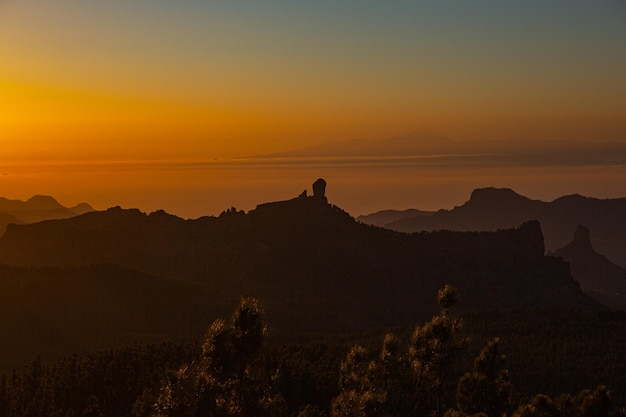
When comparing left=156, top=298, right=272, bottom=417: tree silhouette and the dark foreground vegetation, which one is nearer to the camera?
left=156, top=298, right=272, bottom=417: tree silhouette

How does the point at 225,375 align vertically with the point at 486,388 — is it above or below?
above

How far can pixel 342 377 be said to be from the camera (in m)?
A: 65.9

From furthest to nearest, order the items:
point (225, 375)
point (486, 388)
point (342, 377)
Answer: point (342, 377), point (486, 388), point (225, 375)

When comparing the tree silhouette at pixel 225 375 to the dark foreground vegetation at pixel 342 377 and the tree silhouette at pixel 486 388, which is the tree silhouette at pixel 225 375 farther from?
the tree silhouette at pixel 486 388

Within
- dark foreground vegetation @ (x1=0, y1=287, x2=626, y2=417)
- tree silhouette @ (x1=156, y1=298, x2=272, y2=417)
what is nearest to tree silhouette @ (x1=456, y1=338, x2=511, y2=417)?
dark foreground vegetation @ (x1=0, y1=287, x2=626, y2=417)

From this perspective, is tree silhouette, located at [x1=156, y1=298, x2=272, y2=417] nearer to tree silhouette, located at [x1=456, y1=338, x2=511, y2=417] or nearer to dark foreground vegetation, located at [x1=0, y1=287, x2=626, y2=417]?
dark foreground vegetation, located at [x1=0, y1=287, x2=626, y2=417]

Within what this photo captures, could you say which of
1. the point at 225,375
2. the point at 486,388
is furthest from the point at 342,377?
the point at 225,375

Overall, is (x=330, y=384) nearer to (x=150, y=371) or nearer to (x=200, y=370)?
(x=150, y=371)

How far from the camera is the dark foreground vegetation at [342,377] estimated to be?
1925 inches

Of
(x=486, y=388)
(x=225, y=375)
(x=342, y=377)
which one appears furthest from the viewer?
(x=342, y=377)

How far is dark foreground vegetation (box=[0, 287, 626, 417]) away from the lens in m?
48.9

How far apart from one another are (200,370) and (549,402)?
2299 centimetres

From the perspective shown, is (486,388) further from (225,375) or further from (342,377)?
(225,375)

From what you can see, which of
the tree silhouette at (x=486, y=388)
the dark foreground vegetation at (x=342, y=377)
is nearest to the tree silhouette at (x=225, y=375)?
the dark foreground vegetation at (x=342, y=377)
